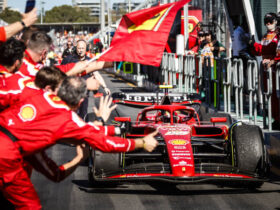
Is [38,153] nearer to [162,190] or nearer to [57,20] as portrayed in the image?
[162,190]

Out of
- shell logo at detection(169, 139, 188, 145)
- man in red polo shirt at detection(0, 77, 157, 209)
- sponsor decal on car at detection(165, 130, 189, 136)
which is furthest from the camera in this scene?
sponsor decal on car at detection(165, 130, 189, 136)

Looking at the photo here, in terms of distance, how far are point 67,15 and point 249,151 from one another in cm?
15787

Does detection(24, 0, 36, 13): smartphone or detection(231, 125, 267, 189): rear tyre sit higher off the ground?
detection(24, 0, 36, 13): smartphone

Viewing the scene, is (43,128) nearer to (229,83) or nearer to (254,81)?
(254,81)

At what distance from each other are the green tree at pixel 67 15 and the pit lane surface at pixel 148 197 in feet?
503

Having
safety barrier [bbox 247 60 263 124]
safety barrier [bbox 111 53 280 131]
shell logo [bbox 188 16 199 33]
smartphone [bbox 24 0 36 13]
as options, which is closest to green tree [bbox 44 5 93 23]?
shell logo [bbox 188 16 199 33]

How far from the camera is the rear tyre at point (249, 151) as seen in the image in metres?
7.30

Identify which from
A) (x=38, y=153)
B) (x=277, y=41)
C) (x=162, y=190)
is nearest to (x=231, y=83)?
(x=277, y=41)

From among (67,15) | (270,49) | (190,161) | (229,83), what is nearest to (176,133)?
(190,161)

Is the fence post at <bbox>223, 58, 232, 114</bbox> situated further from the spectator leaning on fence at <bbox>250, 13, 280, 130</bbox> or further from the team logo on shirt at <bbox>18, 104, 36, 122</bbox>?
the team logo on shirt at <bbox>18, 104, 36, 122</bbox>

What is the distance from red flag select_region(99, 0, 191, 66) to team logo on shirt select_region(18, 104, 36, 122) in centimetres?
234

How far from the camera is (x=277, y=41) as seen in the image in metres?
10.9

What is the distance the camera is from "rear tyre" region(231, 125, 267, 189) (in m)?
7.30

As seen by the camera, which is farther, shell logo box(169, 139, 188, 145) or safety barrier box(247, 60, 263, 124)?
safety barrier box(247, 60, 263, 124)
